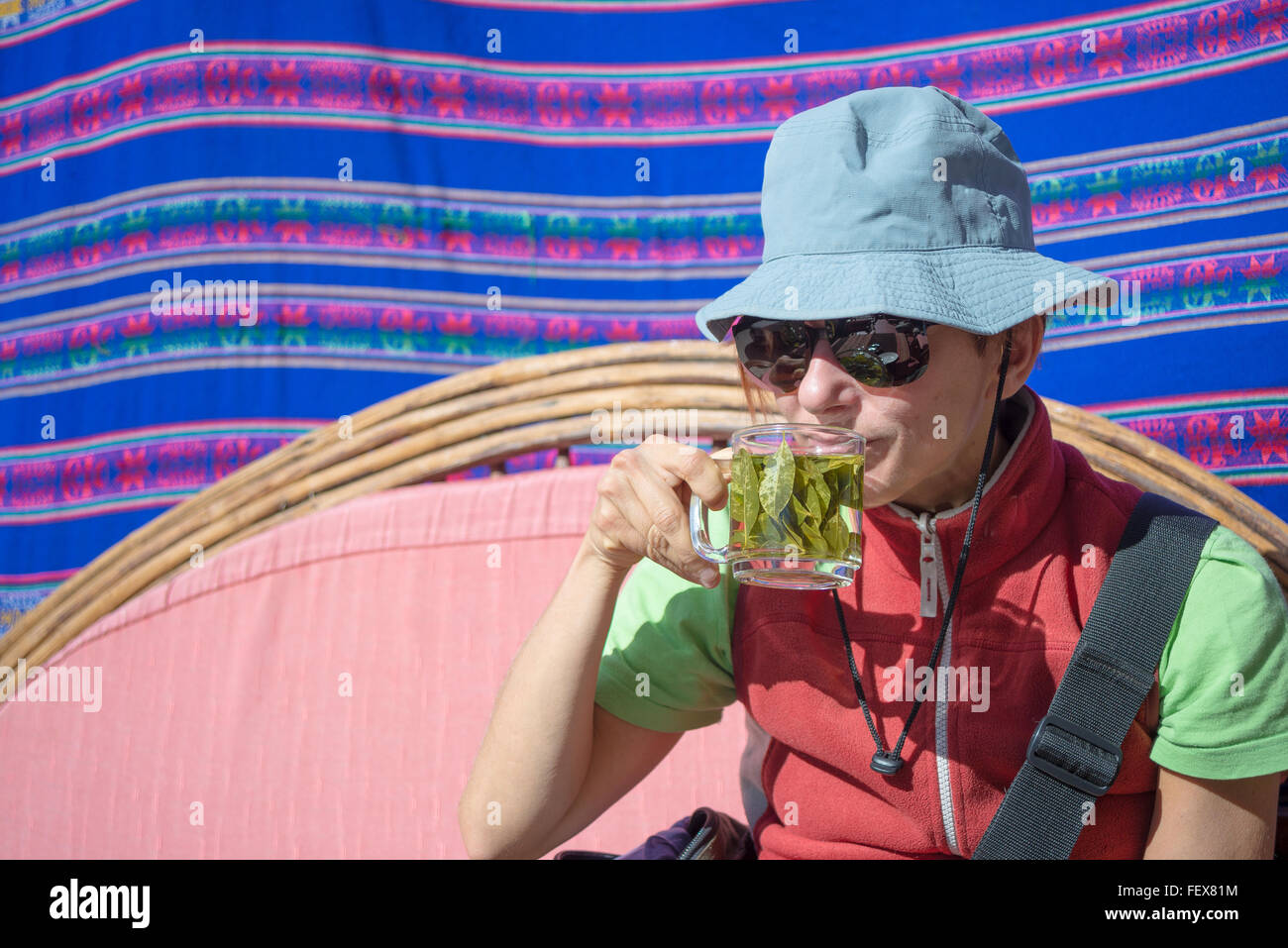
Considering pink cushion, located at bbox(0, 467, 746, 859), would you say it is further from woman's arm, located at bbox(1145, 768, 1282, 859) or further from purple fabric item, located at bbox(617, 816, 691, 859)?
woman's arm, located at bbox(1145, 768, 1282, 859)

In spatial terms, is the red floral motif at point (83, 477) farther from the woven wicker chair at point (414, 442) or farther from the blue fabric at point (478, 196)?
the woven wicker chair at point (414, 442)

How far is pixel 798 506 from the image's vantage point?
32.9 inches

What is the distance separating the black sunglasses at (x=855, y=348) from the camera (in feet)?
2.97

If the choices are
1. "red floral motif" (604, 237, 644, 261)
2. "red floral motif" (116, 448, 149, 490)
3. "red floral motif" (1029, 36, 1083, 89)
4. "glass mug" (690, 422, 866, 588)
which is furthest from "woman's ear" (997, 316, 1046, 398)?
"red floral motif" (116, 448, 149, 490)

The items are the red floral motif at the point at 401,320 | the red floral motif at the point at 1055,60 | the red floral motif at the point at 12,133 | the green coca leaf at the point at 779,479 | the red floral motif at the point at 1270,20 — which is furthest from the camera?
the red floral motif at the point at 12,133

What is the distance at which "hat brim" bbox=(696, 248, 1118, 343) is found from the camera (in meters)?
0.88

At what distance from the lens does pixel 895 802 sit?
1.00 meters

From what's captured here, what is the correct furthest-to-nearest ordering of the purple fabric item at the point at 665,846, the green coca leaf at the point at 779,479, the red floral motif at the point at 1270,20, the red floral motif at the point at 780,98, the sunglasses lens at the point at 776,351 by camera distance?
the red floral motif at the point at 780,98 → the red floral motif at the point at 1270,20 → the purple fabric item at the point at 665,846 → the sunglasses lens at the point at 776,351 → the green coca leaf at the point at 779,479

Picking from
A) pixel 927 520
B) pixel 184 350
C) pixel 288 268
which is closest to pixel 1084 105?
pixel 927 520

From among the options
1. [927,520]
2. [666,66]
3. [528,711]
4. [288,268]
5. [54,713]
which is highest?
[666,66]

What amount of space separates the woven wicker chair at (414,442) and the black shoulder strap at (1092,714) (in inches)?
27.1

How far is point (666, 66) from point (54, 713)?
4.65 feet

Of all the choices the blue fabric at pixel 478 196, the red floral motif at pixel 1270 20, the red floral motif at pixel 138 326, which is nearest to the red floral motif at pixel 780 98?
the blue fabric at pixel 478 196
